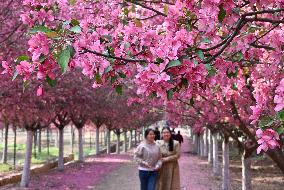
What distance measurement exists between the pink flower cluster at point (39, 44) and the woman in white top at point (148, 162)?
6.18m

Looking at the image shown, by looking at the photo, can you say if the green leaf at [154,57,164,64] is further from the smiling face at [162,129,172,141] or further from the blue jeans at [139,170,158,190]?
the blue jeans at [139,170,158,190]

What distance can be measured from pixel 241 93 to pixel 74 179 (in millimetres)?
10241

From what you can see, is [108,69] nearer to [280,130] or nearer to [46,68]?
[46,68]

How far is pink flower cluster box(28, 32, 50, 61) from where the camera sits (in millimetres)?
3088

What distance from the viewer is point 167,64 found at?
121 inches

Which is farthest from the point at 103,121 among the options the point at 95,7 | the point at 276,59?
the point at 276,59

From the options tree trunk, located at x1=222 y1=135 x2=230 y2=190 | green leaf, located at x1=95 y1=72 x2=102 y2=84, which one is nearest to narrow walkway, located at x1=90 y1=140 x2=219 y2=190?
tree trunk, located at x1=222 y1=135 x2=230 y2=190

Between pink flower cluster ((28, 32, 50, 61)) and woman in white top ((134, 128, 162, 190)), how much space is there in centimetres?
618

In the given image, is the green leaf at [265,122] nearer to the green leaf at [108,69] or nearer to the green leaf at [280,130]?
the green leaf at [280,130]

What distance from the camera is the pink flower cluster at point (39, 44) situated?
3.09 metres

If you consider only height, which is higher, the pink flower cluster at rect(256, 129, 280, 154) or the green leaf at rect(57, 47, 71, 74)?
the green leaf at rect(57, 47, 71, 74)

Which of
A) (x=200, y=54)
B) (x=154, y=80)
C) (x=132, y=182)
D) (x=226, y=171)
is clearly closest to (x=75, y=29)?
(x=154, y=80)

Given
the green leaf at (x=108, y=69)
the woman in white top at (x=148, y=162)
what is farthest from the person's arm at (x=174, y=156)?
the green leaf at (x=108, y=69)

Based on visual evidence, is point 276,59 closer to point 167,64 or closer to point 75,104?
point 167,64
